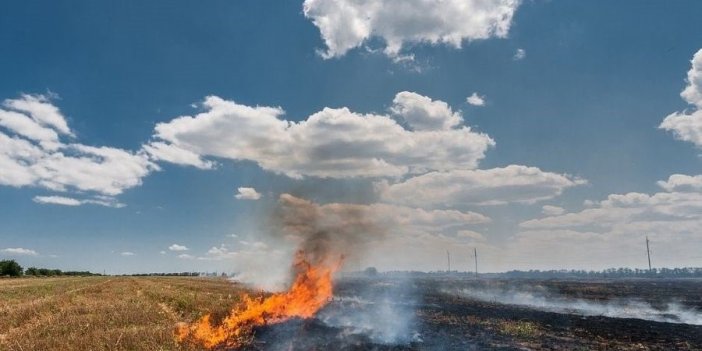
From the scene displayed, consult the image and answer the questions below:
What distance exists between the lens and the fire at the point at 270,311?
21922mm

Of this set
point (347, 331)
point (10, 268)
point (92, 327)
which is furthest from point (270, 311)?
point (10, 268)

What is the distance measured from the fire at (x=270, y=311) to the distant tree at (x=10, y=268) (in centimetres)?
15030

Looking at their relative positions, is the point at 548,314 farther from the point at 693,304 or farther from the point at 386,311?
the point at 693,304

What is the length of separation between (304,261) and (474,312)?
1616 centimetres

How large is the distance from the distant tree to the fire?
150299 millimetres

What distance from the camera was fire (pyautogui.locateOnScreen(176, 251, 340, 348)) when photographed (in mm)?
21922

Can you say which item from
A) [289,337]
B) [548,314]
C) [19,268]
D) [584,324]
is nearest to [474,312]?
[548,314]

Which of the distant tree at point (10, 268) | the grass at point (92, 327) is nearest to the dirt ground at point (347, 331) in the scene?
the grass at point (92, 327)

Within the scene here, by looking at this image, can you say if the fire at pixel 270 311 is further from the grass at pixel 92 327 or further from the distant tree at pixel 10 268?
the distant tree at pixel 10 268

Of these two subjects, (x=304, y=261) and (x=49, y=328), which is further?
(x=304, y=261)

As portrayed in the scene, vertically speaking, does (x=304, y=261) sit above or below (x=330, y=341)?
above

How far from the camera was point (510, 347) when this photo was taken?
23.6 meters

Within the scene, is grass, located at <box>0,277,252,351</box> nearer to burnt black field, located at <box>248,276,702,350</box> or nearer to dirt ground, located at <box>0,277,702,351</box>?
dirt ground, located at <box>0,277,702,351</box>

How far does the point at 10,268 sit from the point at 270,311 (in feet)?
519
